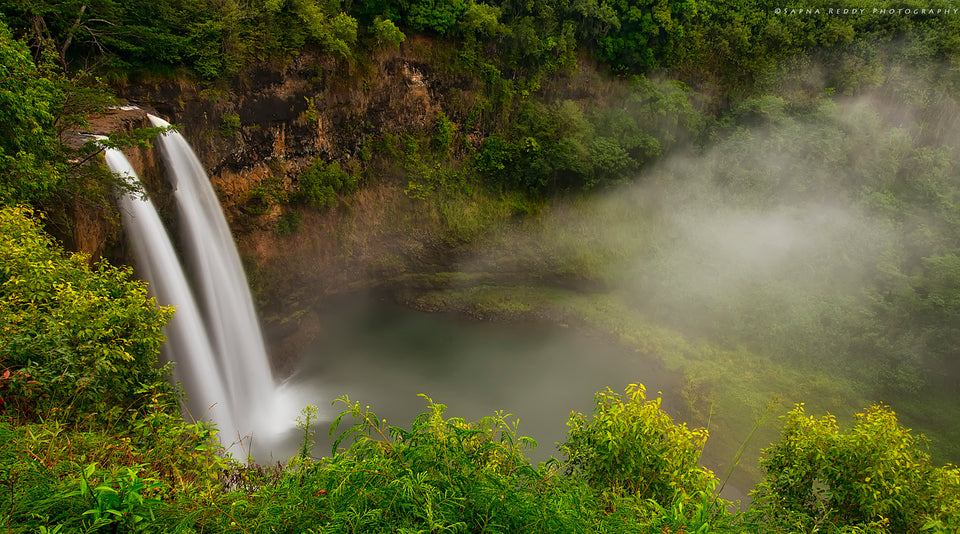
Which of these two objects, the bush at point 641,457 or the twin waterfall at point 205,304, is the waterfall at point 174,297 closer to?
the twin waterfall at point 205,304

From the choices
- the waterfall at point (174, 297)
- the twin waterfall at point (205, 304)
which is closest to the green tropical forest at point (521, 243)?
the waterfall at point (174, 297)

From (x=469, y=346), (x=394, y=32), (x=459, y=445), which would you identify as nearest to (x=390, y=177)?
(x=394, y=32)

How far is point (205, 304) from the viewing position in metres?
10.9

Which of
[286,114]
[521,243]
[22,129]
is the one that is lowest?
[521,243]

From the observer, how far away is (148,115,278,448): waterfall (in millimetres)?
10789

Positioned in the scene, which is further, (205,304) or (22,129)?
(205,304)

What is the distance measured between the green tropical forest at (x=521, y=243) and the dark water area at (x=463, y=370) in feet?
0.98

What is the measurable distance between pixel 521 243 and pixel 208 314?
38.7 ft

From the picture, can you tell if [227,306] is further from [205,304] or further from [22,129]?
[22,129]

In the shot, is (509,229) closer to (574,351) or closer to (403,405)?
(574,351)

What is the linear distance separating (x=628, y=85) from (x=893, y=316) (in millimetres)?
12972

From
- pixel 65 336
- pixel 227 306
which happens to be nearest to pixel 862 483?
pixel 65 336

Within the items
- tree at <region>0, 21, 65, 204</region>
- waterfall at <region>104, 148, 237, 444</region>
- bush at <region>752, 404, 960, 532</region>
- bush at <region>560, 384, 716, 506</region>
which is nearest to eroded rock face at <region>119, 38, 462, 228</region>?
waterfall at <region>104, 148, 237, 444</region>

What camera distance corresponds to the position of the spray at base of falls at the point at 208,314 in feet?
30.5
